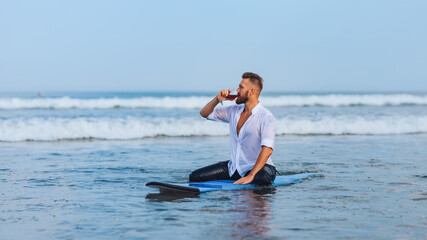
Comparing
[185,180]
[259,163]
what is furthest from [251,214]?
[185,180]

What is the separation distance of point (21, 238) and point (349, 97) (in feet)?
121

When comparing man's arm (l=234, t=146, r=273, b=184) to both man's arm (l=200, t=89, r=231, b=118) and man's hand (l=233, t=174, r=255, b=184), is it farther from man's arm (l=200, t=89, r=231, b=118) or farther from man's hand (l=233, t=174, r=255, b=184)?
man's arm (l=200, t=89, r=231, b=118)

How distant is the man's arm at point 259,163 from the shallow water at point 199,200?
0.19 m

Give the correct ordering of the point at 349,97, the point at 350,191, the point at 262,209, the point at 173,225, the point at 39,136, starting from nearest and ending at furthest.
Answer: the point at 173,225, the point at 262,209, the point at 350,191, the point at 39,136, the point at 349,97

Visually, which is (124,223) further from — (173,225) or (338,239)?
(338,239)

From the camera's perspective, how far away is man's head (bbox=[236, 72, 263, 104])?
6652 mm

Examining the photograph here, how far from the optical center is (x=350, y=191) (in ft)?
23.2

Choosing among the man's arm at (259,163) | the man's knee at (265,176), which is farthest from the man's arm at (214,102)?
the man's knee at (265,176)

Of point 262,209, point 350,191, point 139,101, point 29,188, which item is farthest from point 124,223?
point 139,101

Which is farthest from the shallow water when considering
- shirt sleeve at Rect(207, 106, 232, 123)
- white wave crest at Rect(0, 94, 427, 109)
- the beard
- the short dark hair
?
white wave crest at Rect(0, 94, 427, 109)

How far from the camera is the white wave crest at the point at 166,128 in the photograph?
15461mm

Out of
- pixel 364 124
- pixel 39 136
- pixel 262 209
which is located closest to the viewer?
pixel 262 209

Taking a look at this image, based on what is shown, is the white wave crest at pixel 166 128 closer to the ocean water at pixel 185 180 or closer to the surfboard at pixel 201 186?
the ocean water at pixel 185 180

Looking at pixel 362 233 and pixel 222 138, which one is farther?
pixel 222 138
